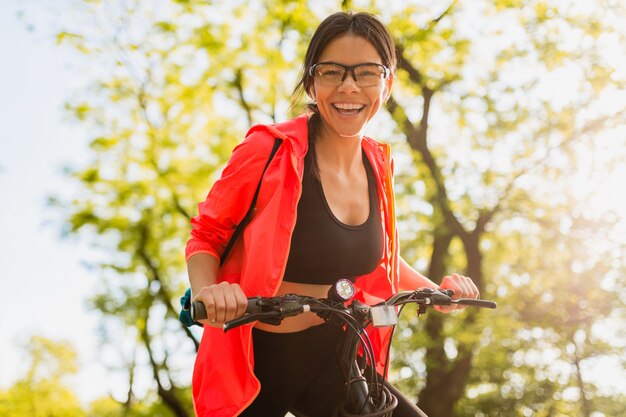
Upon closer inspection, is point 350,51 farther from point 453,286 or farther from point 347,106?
point 453,286

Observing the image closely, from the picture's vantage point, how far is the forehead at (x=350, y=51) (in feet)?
8.42

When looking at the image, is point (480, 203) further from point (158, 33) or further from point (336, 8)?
point (158, 33)

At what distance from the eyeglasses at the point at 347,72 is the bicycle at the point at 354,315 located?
2.71ft

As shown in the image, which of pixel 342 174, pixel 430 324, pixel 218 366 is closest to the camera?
pixel 218 366

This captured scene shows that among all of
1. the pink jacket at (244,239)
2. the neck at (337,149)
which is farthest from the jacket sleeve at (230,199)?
the neck at (337,149)

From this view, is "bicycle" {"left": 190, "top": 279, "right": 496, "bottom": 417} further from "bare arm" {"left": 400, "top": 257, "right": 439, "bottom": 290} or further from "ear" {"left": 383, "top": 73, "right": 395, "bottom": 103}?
"ear" {"left": 383, "top": 73, "right": 395, "bottom": 103}

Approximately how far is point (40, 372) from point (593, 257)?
24565 mm

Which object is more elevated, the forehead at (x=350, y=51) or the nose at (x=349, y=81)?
the forehead at (x=350, y=51)

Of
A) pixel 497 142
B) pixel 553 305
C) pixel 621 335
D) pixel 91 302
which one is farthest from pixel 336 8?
pixel 91 302

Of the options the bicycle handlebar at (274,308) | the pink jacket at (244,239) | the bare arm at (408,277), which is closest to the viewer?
the bicycle handlebar at (274,308)

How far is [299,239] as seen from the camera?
245cm

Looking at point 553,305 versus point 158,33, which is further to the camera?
point 158,33

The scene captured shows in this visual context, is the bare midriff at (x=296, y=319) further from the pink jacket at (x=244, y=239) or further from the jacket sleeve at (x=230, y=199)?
the jacket sleeve at (x=230, y=199)

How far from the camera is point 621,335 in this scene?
12773mm
